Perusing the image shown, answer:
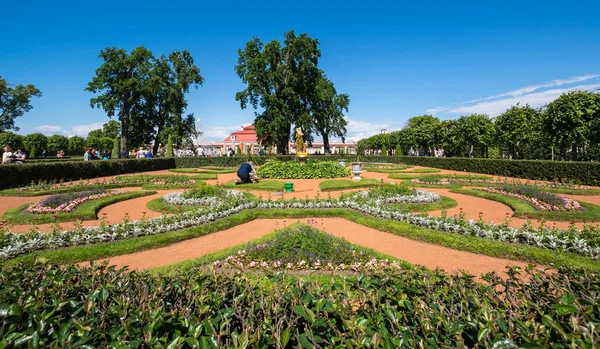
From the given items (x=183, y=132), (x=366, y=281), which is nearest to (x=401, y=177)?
(x=366, y=281)

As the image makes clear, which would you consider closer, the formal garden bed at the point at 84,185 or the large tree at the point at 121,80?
the formal garden bed at the point at 84,185

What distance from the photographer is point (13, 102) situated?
142ft

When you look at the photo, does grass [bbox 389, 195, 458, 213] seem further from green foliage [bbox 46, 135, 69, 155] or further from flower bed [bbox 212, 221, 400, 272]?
green foliage [bbox 46, 135, 69, 155]

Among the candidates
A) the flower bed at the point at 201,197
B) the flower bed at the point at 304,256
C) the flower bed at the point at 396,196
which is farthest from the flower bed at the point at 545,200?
the flower bed at the point at 201,197

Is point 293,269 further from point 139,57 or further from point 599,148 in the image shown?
point 139,57

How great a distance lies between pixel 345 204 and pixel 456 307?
704 centimetres

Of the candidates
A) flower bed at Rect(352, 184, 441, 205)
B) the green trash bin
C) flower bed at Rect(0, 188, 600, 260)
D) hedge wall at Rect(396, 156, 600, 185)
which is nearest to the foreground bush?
flower bed at Rect(0, 188, 600, 260)

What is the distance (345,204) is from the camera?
29.7 ft

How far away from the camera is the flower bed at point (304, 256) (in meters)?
4.68

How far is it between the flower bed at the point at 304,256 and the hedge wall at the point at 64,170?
14507 mm

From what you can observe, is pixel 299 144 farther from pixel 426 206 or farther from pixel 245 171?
pixel 426 206

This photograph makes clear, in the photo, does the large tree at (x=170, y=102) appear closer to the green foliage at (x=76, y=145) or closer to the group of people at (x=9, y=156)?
the group of people at (x=9, y=156)

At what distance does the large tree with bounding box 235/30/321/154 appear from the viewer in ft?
104

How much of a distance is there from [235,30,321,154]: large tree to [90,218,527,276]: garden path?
24504mm
